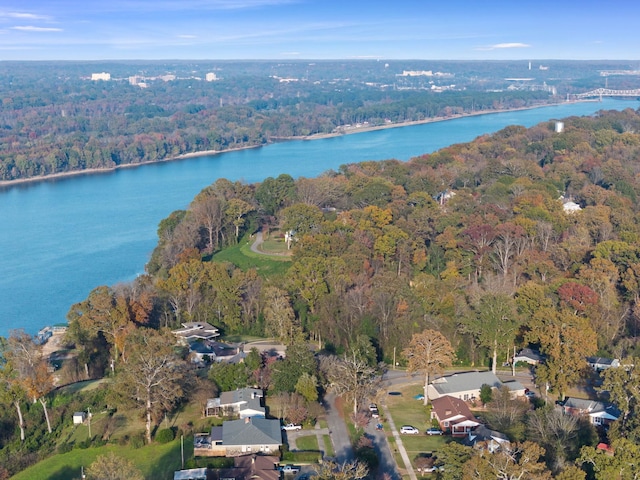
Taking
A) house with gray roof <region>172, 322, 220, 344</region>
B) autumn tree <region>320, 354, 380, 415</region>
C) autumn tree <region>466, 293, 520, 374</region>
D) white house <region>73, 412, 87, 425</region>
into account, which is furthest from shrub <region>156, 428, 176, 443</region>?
autumn tree <region>466, 293, 520, 374</region>

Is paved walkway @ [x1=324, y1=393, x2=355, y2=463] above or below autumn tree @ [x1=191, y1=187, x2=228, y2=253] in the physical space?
below

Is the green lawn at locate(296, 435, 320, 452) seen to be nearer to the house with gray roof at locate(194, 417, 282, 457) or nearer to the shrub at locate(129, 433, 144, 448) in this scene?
the house with gray roof at locate(194, 417, 282, 457)

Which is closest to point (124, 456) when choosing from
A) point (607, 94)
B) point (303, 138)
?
point (303, 138)

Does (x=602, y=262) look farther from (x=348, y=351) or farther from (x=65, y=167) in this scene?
(x=65, y=167)

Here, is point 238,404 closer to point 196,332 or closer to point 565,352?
point 196,332

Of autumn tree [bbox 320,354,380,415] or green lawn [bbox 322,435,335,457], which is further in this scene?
autumn tree [bbox 320,354,380,415]

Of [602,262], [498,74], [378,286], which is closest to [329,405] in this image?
[378,286]

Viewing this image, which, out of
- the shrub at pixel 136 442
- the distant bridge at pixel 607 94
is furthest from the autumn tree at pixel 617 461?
the distant bridge at pixel 607 94
